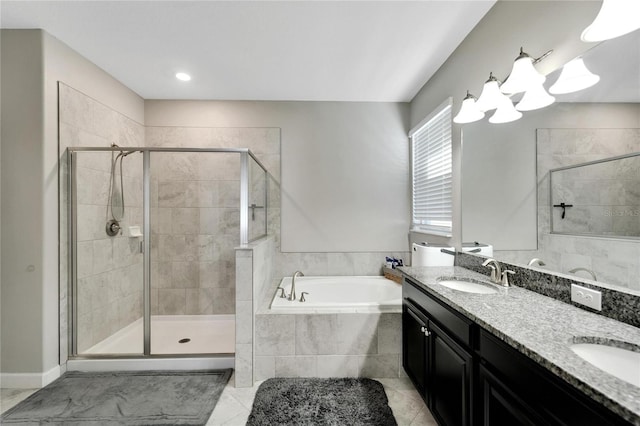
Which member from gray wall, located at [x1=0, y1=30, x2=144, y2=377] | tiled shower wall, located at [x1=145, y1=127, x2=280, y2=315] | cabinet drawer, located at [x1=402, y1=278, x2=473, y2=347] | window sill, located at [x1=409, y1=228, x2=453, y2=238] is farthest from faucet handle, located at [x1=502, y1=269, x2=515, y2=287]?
gray wall, located at [x1=0, y1=30, x2=144, y2=377]

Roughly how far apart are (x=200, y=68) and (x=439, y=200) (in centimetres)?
247

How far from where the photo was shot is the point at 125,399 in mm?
1767

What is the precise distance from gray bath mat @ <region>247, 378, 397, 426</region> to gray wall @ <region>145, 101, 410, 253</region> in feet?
4.64

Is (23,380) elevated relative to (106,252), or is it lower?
lower

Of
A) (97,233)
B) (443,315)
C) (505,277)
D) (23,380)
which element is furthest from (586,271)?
(23,380)

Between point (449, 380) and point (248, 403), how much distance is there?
1266 mm

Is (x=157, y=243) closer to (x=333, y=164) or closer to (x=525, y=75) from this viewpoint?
(x=333, y=164)

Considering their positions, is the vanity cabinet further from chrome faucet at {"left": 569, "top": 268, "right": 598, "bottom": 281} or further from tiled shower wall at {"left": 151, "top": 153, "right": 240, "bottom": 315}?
tiled shower wall at {"left": 151, "top": 153, "right": 240, "bottom": 315}

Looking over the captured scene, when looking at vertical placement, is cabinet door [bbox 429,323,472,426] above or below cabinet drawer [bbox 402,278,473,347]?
below

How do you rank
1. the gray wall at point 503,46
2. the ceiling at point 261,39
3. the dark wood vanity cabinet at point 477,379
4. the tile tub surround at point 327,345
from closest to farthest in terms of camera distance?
the dark wood vanity cabinet at point 477,379, the gray wall at point 503,46, the ceiling at point 261,39, the tile tub surround at point 327,345

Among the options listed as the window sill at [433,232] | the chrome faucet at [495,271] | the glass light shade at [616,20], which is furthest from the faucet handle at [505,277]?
the glass light shade at [616,20]

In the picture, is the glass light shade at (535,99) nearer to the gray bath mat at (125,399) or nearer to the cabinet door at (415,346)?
the cabinet door at (415,346)

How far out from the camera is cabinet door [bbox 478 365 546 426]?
0.83 metres

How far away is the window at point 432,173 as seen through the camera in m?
2.31
